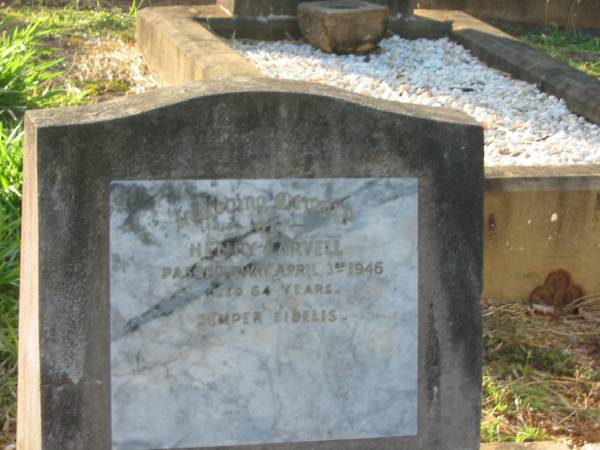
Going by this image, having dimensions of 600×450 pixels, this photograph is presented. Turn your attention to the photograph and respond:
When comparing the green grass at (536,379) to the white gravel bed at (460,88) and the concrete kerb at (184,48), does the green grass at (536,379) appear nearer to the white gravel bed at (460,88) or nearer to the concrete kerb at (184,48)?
the white gravel bed at (460,88)

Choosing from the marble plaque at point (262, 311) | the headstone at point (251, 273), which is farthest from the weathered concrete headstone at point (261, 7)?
the marble plaque at point (262, 311)

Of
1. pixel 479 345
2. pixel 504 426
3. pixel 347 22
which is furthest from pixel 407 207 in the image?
pixel 347 22

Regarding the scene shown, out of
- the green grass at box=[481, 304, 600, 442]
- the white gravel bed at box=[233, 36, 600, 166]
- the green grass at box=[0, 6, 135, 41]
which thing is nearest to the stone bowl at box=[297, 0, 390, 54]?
the white gravel bed at box=[233, 36, 600, 166]

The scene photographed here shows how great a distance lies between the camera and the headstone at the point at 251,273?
290 centimetres

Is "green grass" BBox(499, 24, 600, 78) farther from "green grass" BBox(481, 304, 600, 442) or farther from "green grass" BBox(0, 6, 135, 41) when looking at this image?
"green grass" BBox(481, 304, 600, 442)

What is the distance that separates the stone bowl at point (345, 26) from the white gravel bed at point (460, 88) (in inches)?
3.6

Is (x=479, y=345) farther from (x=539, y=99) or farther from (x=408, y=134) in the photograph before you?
(x=539, y=99)

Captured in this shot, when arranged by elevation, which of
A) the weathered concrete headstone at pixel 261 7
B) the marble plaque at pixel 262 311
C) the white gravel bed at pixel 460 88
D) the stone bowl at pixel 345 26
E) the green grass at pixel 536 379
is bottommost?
the green grass at pixel 536 379

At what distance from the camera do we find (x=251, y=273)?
301 cm

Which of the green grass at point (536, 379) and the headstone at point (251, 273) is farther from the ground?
the headstone at point (251, 273)

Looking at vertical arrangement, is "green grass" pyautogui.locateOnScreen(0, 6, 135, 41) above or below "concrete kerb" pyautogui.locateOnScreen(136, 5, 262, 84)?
above

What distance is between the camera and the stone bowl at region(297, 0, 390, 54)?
7633 mm

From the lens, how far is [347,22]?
25.2ft

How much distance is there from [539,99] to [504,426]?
3.13 metres
